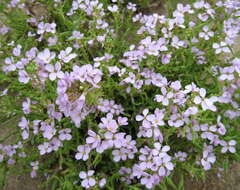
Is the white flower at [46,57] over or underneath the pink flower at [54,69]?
over

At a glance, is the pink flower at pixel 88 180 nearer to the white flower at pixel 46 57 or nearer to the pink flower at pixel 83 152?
the pink flower at pixel 83 152

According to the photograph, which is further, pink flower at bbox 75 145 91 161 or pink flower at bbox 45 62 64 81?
pink flower at bbox 75 145 91 161

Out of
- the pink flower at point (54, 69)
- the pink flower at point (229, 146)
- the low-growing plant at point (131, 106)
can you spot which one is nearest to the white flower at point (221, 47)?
the low-growing plant at point (131, 106)

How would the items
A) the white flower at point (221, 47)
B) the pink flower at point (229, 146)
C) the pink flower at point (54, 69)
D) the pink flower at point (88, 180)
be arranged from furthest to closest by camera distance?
the white flower at point (221, 47) → the pink flower at point (229, 146) → the pink flower at point (88, 180) → the pink flower at point (54, 69)

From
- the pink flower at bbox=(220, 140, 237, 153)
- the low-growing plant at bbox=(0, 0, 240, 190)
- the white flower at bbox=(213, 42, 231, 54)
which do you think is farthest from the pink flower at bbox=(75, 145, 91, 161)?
the white flower at bbox=(213, 42, 231, 54)

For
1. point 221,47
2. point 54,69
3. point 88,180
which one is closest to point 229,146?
point 221,47

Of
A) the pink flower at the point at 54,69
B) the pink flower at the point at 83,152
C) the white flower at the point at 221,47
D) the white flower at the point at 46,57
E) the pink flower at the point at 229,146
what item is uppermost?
the white flower at the point at 46,57

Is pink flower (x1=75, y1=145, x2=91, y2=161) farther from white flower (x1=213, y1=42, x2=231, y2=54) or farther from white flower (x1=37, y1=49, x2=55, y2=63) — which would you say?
white flower (x1=213, y1=42, x2=231, y2=54)

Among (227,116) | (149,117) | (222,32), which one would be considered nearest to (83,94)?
(149,117)

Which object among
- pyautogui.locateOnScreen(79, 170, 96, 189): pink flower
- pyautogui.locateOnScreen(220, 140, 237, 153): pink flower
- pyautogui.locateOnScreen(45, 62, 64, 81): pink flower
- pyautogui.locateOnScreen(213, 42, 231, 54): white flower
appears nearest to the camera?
pyautogui.locateOnScreen(45, 62, 64, 81): pink flower
